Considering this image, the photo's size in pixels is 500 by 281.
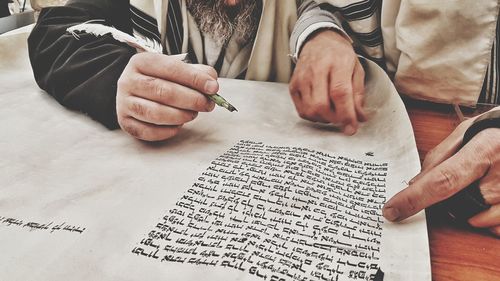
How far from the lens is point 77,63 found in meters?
0.81

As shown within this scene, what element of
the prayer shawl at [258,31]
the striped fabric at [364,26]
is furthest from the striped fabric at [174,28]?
the striped fabric at [364,26]

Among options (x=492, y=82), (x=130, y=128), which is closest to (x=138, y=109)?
Answer: (x=130, y=128)

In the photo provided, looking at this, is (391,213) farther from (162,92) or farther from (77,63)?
(77,63)

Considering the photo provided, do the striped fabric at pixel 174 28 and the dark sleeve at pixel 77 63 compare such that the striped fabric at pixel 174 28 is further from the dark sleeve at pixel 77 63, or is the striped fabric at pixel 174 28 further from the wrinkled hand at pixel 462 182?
the wrinkled hand at pixel 462 182

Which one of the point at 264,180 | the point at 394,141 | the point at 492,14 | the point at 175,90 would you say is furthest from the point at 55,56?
the point at 492,14

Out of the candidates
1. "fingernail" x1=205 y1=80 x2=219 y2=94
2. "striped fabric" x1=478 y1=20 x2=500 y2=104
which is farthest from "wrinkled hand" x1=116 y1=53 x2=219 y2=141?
"striped fabric" x1=478 y1=20 x2=500 y2=104

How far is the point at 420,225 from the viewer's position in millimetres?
433

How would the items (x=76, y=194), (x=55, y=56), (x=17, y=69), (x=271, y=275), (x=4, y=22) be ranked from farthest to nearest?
(x=4, y=22) → (x=17, y=69) → (x=55, y=56) → (x=76, y=194) → (x=271, y=275)

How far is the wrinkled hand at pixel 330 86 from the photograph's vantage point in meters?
0.69

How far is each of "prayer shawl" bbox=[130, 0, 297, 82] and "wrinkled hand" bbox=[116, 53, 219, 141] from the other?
37 centimetres

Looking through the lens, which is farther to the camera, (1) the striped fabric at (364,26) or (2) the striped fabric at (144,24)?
(2) the striped fabric at (144,24)

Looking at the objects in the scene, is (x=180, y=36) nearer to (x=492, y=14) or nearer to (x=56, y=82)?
(x=56, y=82)

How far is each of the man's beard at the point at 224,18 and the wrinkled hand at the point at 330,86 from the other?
0.99 feet

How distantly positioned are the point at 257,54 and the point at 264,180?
1.73 feet
